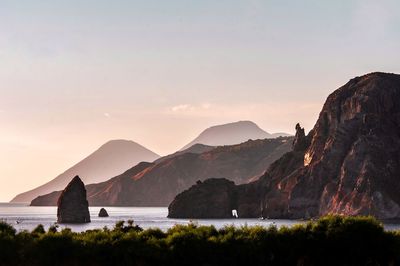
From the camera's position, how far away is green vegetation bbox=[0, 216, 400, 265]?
3071 inches

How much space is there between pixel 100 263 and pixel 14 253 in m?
9.94

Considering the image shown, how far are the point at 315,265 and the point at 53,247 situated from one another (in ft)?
99.7

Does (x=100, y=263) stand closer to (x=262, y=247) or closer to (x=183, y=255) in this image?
(x=183, y=255)

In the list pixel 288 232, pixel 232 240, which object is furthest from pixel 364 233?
pixel 232 240

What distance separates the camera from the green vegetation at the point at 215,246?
256 ft

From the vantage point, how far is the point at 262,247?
8062 centimetres

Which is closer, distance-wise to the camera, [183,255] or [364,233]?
[183,255]

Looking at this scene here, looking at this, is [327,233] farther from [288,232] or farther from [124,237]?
[124,237]

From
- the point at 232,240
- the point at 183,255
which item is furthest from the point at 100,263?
the point at 232,240

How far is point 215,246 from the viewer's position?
261ft

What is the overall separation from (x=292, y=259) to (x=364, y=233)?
946 cm

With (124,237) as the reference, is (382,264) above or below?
below

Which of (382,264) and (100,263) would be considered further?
(382,264)

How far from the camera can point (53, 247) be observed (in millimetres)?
78062
